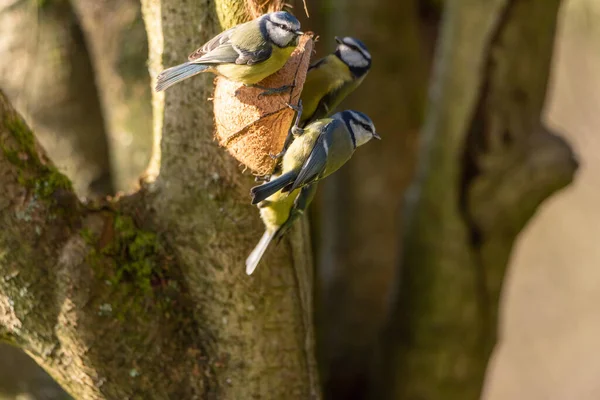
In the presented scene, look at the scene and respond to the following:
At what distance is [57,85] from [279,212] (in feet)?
5.61

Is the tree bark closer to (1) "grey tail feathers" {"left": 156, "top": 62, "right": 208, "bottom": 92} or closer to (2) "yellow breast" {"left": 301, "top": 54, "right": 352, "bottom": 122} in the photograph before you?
(2) "yellow breast" {"left": 301, "top": 54, "right": 352, "bottom": 122}


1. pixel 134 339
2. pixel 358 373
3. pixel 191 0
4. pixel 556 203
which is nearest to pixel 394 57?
pixel 358 373

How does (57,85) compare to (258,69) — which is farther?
(57,85)

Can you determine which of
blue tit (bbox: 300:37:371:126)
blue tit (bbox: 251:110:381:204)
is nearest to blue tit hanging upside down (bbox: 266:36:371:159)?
blue tit (bbox: 300:37:371:126)

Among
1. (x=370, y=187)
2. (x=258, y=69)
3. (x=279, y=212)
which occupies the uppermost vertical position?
(x=258, y=69)

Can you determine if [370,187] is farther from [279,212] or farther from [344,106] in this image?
[279,212]

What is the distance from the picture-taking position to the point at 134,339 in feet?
6.38

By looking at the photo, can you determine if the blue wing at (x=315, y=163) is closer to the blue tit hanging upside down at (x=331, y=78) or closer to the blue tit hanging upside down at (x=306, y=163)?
the blue tit hanging upside down at (x=306, y=163)

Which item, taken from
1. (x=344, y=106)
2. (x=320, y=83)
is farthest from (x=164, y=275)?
(x=344, y=106)

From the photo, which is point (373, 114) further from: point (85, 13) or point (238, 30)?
point (238, 30)

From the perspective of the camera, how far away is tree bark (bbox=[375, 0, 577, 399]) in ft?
9.01

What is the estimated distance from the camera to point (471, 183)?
280 centimetres

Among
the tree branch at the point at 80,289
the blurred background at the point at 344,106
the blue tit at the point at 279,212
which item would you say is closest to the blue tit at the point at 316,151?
the blue tit at the point at 279,212

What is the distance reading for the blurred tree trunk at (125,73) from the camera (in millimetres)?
3021
